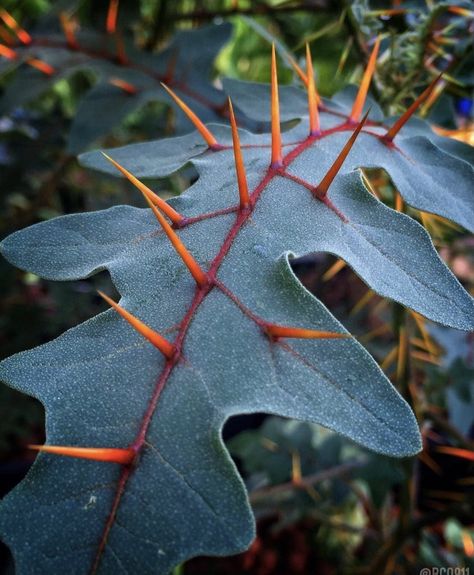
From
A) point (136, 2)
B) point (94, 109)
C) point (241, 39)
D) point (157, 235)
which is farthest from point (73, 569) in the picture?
point (241, 39)

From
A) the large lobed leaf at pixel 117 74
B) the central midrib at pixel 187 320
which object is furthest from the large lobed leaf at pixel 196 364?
the large lobed leaf at pixel 117 74

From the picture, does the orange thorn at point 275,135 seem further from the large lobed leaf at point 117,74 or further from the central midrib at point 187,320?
the large lobed leaf at point 117,74

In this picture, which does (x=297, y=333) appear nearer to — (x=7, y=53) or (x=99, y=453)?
(x=99, y=453)

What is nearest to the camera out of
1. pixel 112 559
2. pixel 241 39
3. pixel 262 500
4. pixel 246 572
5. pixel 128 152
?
pixel 112 559

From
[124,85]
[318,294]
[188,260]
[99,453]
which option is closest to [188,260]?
[188,260]

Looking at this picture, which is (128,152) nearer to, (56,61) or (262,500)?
(56,61)

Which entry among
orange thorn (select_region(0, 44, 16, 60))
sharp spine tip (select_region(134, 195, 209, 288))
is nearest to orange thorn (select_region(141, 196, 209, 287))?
sharp spine tip (select_region(134, 195, 209, 288))

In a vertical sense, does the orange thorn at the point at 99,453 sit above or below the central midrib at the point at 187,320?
below
